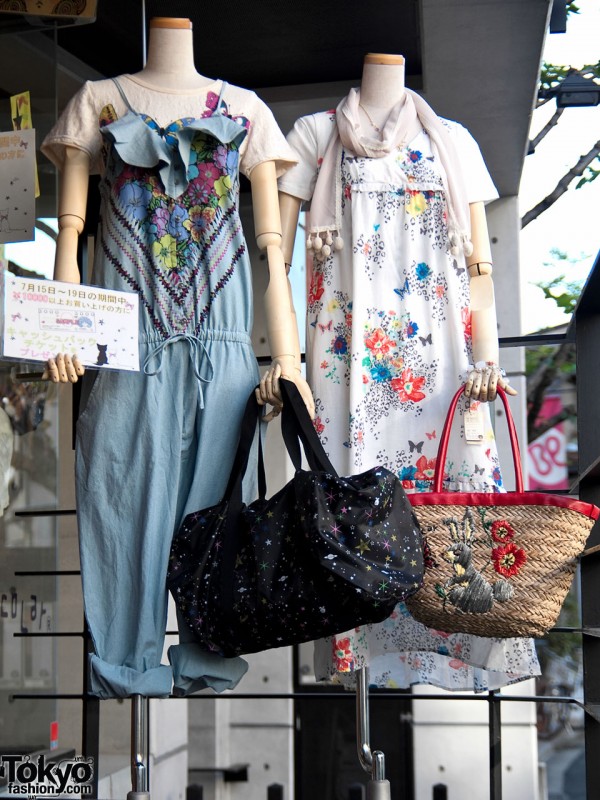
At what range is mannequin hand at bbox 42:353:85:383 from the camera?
2.07 m

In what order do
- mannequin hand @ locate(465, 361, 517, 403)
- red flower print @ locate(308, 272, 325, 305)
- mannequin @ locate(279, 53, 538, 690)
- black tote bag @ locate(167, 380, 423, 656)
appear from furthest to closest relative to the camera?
red flower print @ locate(308, 272, 325, 305), mannequin @ locate(279, 53, 538, 690), mannequin hand @ locate(465, 361, 517, 403), black tote bag @ locate(167, 380, 423, 656)

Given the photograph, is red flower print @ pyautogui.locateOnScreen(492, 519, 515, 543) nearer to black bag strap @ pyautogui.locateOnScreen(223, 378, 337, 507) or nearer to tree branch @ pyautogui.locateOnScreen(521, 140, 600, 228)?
black bag strap @ pyautogui.locateOnScreen(223, 378, 337, 507)

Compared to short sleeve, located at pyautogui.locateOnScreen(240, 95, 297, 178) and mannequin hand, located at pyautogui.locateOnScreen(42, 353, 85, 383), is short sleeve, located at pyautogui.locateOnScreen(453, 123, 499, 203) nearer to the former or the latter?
short sleeve, located at pyautogui.locateOnScreen(240, 95, 297, 178)

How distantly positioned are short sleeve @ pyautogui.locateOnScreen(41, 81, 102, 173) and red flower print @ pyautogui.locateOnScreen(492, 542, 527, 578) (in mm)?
1242

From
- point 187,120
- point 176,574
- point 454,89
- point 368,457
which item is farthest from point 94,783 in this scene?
point 454,89

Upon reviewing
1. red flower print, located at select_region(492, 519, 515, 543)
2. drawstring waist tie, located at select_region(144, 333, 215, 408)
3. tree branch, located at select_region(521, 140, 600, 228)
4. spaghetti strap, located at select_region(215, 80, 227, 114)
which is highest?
tree branch, located at select_region(521, 140, 600, 228)

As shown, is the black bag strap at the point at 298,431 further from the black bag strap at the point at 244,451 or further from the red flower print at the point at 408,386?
the red flower print at the point at 408,386

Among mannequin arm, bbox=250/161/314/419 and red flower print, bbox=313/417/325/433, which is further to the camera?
red flower print, bbox=313/417/325/433

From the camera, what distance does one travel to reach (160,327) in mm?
2275

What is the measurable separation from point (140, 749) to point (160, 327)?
883 mm

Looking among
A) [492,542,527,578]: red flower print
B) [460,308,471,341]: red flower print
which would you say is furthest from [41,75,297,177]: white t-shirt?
[492,542,527,578]: red flower print

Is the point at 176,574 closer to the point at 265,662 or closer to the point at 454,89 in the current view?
the point at 454,89

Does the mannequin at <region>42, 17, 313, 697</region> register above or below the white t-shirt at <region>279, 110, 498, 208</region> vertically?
below

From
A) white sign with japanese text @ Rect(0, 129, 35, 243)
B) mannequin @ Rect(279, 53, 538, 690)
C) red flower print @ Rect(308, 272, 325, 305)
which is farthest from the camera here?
white sign with japanese text @ Rect(0, 129, 35, 243)
